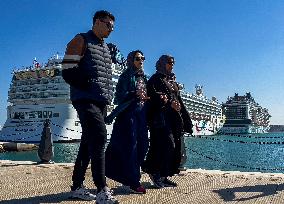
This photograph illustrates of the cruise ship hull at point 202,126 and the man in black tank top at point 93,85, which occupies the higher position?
the cruise ship hull at point 202,126

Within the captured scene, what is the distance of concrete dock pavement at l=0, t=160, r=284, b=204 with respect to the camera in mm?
3365

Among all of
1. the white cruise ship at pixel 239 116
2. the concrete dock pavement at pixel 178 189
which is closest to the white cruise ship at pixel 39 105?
the concrete dock pavement at pixel 178 189

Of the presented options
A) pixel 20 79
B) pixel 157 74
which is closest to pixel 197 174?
pixel 157 74

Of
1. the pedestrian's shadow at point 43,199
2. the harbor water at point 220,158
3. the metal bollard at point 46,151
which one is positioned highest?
the metal bollard at point 46,151

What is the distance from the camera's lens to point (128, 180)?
3816 mm

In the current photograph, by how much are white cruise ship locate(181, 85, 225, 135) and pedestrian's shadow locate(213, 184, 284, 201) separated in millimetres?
59722

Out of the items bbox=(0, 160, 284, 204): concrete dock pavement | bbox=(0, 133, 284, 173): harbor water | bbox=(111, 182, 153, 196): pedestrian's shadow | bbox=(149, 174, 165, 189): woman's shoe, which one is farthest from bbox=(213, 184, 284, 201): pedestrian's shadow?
bbox=(0, 133, 284, 173): harbor water

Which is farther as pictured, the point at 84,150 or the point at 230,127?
the point at 230,127

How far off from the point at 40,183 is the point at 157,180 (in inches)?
58.2

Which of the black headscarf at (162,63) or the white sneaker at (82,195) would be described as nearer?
the white sneaker at (82,195)

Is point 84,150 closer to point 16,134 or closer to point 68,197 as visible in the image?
point 68,197

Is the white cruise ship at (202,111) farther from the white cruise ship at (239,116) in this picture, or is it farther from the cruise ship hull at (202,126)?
the white cruise ship at (239,116)

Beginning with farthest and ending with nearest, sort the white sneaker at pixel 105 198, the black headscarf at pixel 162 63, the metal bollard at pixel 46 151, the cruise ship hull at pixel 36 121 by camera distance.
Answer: the cruise ship hull at pixel 36 121 → the metal bollard at pixel 46 151 → the black headscarf at pixel 162 63 → the white sneaker at pixel 105 198

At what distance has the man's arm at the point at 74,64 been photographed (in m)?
3.15
